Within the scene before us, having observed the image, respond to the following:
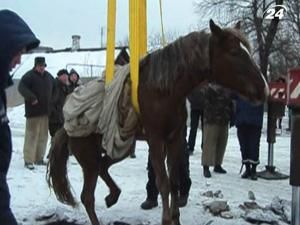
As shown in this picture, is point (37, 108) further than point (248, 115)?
Yes

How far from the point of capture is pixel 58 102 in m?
11.7

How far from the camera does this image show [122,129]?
593cm

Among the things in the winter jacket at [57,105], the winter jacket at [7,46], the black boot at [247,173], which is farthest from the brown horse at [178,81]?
the winter jacket at [57,105]

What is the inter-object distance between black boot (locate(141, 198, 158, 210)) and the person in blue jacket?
3436 millimetres

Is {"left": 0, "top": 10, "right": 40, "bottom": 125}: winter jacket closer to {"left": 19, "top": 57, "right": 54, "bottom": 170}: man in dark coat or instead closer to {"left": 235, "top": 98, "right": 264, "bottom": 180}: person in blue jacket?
{"left": 235, "top": 98, "right": 264, "bottom": 180}: person in blue jacket

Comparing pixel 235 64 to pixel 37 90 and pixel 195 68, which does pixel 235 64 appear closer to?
pixel 195 68

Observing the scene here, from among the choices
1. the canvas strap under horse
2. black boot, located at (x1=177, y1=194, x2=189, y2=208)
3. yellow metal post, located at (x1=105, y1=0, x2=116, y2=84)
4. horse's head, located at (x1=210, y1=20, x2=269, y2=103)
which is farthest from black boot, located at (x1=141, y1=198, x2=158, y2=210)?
horse's head, located at (x1=210, y1=20, x2=269, y2=103)

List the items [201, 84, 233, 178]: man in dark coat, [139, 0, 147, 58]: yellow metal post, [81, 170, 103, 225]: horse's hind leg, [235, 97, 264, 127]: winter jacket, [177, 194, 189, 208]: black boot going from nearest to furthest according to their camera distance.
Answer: [139, 0, 147, 58]: yellow metal post
[81, 170, 103, 225]: horse's hind leg
[177, 194, 189, 208]: black boot
[235, 97, 264, 127]: winter jacket
[201, 84, 233, 178]: man in dark coat

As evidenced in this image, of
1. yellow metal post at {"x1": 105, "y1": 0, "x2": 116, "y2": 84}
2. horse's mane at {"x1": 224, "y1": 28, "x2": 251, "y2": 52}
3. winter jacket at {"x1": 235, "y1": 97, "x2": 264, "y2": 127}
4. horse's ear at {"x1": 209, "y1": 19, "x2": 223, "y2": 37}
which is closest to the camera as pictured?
horse's ear at {"x1": 209, "y1": 19, "x2": 223, "y2": 37}

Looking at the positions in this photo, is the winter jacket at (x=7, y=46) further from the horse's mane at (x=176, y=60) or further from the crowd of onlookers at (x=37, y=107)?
the crowd of onlookers at (x=37, y=107)

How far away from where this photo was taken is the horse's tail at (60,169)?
6.80 meters

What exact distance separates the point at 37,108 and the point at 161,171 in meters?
6.12

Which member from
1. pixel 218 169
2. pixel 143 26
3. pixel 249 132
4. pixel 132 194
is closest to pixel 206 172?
pixel 218 169

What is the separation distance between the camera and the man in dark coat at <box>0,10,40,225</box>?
11.8 ft
